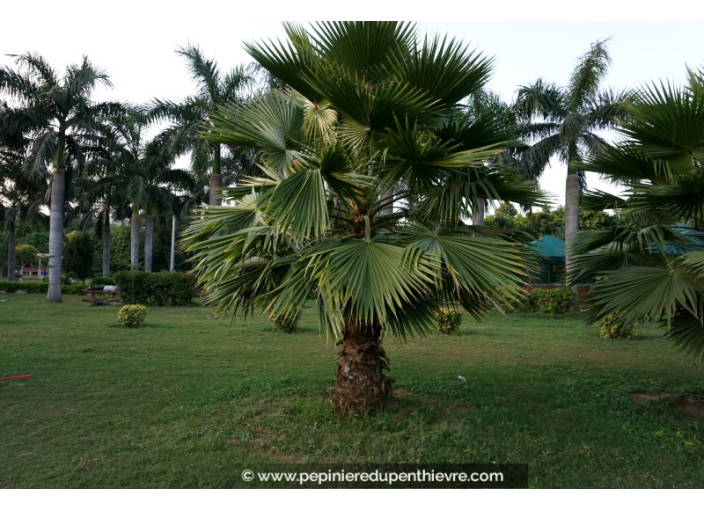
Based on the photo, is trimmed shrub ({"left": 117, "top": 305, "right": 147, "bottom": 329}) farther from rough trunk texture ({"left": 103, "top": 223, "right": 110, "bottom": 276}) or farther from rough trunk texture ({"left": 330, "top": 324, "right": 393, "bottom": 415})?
rough trunk texture ({"left": 103, "top": 223, "right": 110, "bottom": 276})

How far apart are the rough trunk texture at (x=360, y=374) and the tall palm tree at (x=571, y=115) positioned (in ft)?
47.5

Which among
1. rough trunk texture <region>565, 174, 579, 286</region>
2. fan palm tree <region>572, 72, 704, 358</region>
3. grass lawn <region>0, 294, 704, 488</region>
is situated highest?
rough trunk texture <region>565, 174, 579, 286</region>

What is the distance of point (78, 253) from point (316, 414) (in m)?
41.1

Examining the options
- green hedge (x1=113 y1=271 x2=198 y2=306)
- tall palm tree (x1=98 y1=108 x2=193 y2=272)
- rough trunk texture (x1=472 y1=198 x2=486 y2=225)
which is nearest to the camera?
rough trunk texture (x1=472 y1=198 x2=486 y2=225)

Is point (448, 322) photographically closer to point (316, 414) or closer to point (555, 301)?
point (555, 301)

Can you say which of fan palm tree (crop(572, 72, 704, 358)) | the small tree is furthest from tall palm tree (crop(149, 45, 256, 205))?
the small tree

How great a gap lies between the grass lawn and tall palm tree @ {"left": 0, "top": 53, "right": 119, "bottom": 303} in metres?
12.0

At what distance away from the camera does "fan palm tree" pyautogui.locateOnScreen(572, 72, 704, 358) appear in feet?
15.7

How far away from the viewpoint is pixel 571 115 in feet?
59.5

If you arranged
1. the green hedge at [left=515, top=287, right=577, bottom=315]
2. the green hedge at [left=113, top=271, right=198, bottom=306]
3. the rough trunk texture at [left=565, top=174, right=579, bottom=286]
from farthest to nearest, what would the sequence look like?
the green hedge at [left=113, top=271, right=198, bottom=306] → the rough trunk texture at [left=565, top=174, right=579, bottom=286] → the green hedge at [left=515, top=287, right=577, bottom=315]

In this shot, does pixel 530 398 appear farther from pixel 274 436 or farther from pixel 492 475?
pixel 274 436

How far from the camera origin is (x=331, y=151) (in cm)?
444
